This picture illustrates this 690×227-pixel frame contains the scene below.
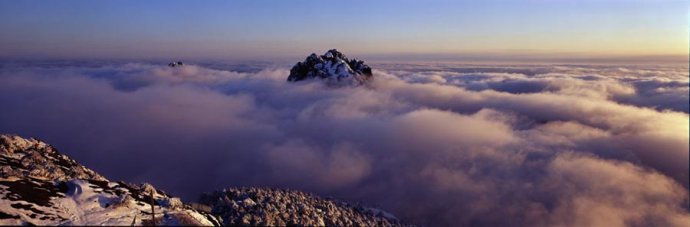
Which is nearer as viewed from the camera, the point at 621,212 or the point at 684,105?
the point at 621,212

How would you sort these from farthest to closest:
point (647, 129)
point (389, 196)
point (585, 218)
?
point (647, 129) → point (389, 196) → point (585, 218)

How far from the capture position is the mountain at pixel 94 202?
35812mm

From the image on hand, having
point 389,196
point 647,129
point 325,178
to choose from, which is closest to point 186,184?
point 325,178

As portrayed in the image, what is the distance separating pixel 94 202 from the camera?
3991 centimetres

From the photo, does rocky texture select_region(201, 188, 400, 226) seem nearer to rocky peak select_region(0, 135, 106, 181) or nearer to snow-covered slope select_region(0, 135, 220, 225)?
snow-covered slope select_region(0, 135, 220, 225)

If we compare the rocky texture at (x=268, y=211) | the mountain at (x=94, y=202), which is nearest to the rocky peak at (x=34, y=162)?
the mountain at (x=94, y=202)

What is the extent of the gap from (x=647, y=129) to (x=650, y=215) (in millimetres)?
76297

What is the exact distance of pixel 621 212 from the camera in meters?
125

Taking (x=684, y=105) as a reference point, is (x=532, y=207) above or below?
below

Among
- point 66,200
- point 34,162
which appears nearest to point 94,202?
point 66,200

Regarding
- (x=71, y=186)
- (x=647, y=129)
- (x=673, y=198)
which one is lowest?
(x=673, y=198)

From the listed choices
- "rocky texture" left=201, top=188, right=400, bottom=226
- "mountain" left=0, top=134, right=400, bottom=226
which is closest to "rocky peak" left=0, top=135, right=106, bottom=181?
"mountain" left=0, top=134, right=400, bottom=226

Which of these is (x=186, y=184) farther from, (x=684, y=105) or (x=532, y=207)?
(x=684, y=105)

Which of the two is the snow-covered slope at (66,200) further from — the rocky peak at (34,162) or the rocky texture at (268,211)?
the rocky texture at (268,211)
